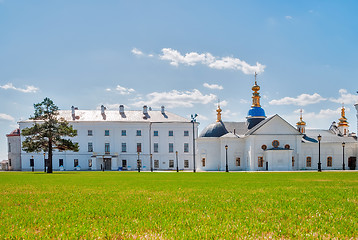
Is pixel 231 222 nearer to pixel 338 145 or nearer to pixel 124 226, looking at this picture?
pixel 124 226

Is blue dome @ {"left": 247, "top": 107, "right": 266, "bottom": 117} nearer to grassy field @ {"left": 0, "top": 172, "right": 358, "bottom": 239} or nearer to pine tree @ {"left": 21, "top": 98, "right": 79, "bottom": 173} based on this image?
pine tree @ {"left": 21, "top": 98, "right": 79, "bottom": 173}

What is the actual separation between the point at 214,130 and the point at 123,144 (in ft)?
60.0

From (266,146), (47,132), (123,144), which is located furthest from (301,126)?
(47,132)

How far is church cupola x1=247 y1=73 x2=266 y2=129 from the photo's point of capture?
193 ft

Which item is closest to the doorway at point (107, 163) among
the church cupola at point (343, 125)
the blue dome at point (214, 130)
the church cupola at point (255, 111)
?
the blue dome at point (214, 130)

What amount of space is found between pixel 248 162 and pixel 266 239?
48.5 metres

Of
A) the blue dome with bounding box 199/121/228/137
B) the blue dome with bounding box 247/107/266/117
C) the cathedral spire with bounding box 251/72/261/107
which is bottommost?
the blue dome with bounding box 199/121/228/137

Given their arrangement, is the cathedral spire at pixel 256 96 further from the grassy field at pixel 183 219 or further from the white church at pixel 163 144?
the grassy field at pixel 183 219

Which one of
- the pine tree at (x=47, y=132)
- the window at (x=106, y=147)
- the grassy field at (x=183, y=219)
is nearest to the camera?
the grassy field at (x=183, y=219)

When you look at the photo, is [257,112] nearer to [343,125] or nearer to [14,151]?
[343,125]

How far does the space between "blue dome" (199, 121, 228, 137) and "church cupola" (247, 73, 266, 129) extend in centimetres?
549

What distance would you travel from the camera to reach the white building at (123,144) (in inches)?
2469

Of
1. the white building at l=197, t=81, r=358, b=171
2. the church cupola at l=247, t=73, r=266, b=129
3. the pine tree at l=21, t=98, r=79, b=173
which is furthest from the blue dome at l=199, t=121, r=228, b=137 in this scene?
the pine tree at l=21, t=98, r=79, b=173

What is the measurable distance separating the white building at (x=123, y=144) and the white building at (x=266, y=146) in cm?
891
